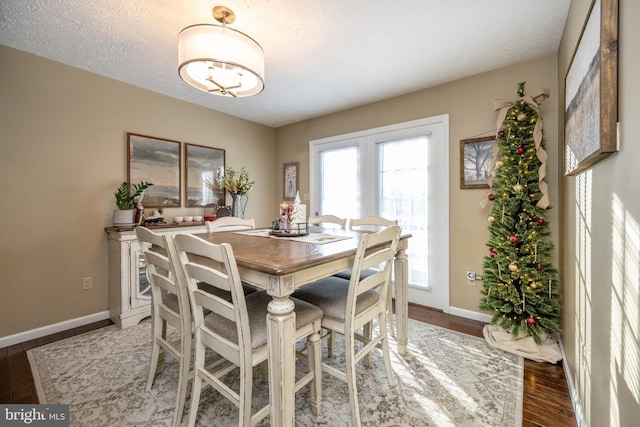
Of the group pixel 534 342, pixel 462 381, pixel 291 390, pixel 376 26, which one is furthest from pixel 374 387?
pixel 376 26

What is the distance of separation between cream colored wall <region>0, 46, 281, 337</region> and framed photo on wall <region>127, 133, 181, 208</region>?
0.27 ft

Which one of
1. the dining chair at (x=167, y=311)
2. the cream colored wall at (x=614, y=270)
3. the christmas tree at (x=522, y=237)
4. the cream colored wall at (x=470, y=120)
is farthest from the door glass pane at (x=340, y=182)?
the dining chair at (x=167, y=311)

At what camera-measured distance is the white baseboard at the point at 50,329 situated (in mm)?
2232

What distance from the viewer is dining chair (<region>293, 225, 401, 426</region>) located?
135 centimetres

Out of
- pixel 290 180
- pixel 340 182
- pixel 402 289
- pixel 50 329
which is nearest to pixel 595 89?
pixel 402 289

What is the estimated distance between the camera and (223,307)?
1.16 m

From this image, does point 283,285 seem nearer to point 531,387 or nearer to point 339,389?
point 339,389

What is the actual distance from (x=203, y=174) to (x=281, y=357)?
9.92 feet

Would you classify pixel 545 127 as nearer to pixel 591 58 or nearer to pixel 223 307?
pixel 591 58

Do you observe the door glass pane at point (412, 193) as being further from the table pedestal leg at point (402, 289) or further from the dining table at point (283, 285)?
the dining table at point (283, 285)

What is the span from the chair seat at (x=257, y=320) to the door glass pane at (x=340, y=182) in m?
2.31

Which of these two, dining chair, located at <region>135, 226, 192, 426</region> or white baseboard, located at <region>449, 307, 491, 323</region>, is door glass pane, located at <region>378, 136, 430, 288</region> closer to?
white baseboard, located at <region>449, 307, 491, 323</region>

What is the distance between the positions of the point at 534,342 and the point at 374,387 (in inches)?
53.6

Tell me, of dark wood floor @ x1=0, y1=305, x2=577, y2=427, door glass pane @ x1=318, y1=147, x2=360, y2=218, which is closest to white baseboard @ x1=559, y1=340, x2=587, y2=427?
dark wood floor @ x1=0, y1=305, x2=577, y2=427
